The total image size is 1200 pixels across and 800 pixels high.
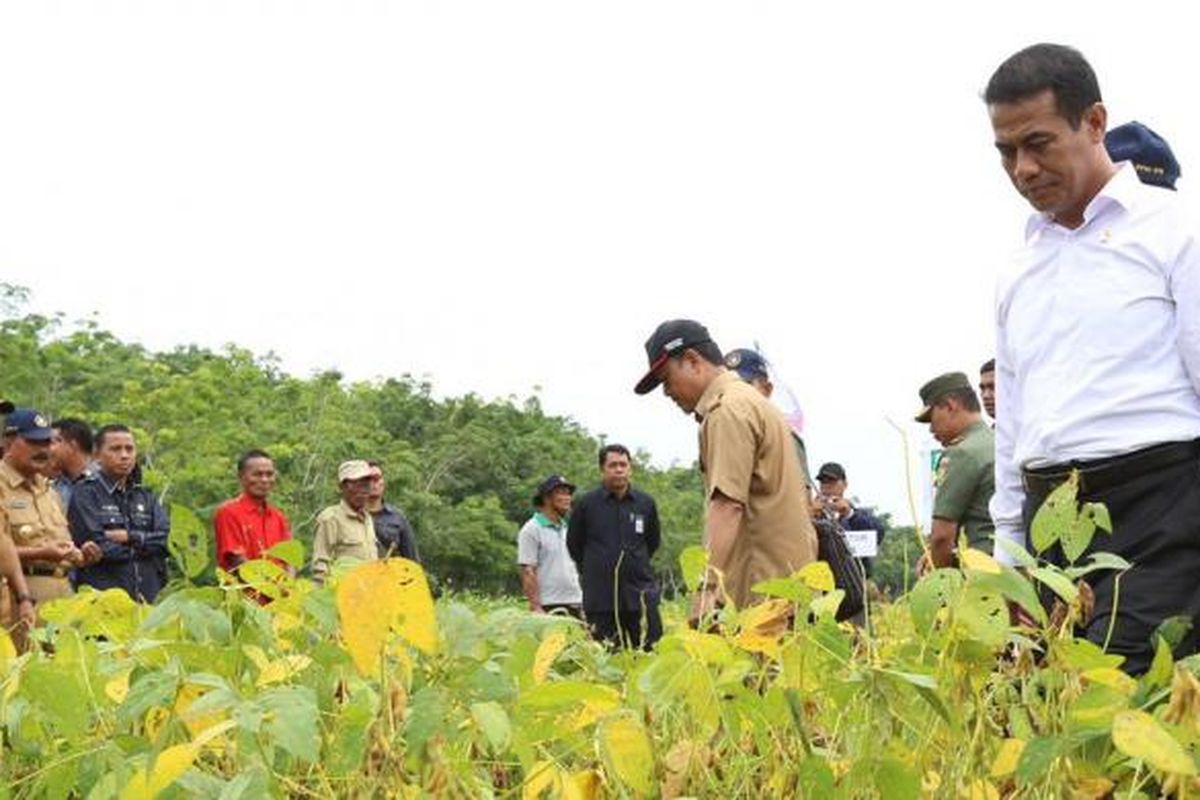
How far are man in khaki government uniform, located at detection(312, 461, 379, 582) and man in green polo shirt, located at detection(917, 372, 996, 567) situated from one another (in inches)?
111

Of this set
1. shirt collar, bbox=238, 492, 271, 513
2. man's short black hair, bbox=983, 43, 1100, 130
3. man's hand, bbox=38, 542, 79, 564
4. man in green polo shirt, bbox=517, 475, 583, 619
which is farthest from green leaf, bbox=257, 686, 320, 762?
man in green polo shirt, bbox=517, 475, 583, 619

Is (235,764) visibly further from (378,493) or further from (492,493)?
(492,493)

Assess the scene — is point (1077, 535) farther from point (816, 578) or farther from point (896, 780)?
point (896, 780)

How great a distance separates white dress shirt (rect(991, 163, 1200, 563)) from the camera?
2176 mm

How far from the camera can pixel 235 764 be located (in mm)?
1438

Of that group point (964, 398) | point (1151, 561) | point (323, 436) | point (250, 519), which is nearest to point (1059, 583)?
point (1151, 561)

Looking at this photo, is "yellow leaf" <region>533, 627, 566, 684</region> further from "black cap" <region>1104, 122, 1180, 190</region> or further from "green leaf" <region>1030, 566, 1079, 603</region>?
"black cap" <region>1104, 122, 1180, 190</region>

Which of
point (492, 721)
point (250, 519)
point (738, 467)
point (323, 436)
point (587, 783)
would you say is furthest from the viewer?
point (323, 436)

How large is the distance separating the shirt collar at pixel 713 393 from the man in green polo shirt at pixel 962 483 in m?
0.91

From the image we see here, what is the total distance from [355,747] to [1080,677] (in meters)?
0.60

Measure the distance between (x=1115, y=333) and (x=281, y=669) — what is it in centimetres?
124

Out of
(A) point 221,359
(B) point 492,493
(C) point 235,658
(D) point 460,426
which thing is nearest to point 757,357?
(C) point 235,658

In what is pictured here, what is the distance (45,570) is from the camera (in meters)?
5.71

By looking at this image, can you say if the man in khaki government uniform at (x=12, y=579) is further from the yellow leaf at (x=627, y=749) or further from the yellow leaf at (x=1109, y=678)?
the yellow leaf at (x=1109, y=678)
